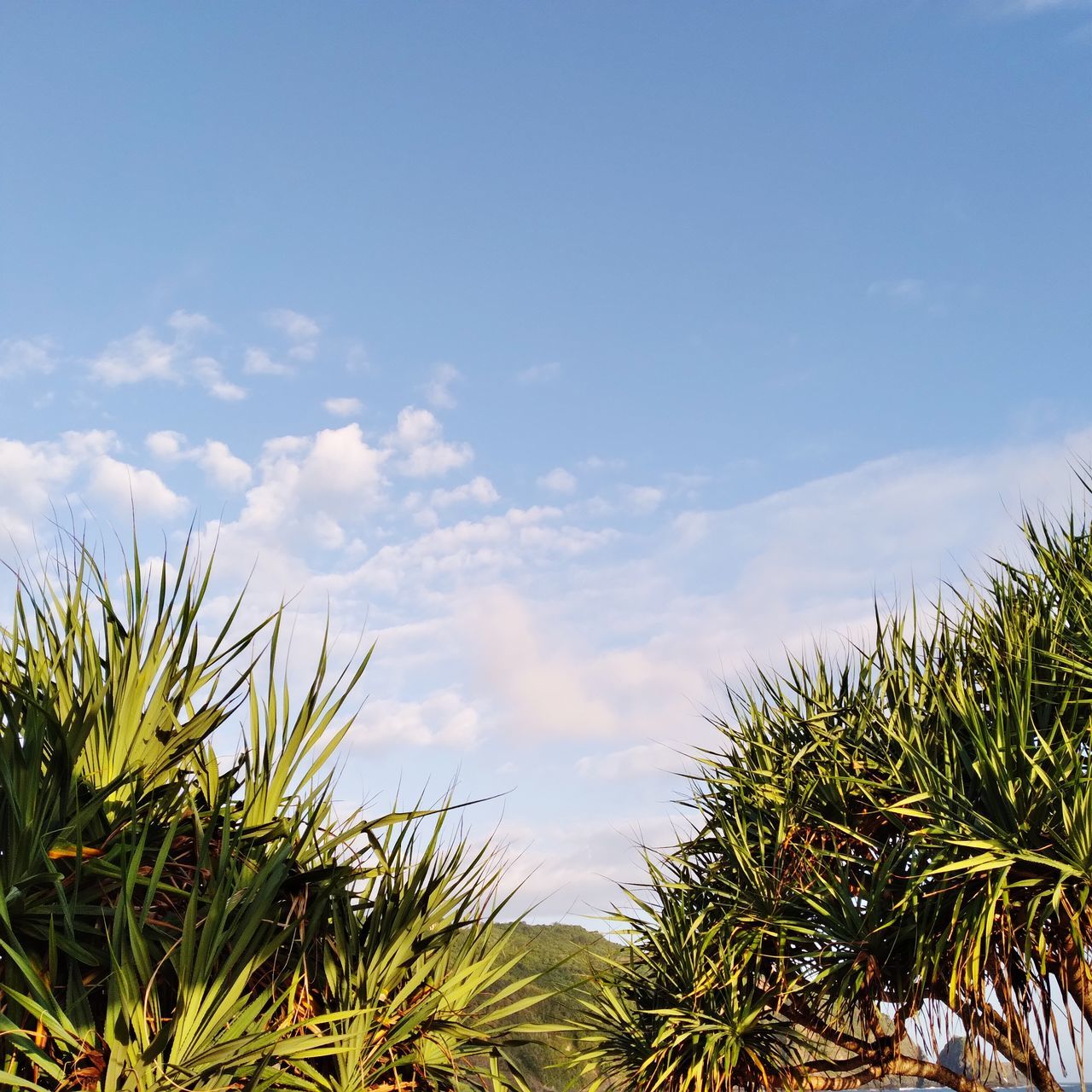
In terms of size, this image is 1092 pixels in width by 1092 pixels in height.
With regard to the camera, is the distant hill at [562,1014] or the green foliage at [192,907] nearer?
the green foliage at [192,907]

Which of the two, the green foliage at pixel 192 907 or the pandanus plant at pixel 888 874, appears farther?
the pandanus plant at pixel 888 874

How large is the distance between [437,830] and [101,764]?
5.79 feet

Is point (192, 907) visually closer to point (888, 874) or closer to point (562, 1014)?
point (888, 874)

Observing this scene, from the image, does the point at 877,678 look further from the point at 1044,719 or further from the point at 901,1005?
the point at 901,1005

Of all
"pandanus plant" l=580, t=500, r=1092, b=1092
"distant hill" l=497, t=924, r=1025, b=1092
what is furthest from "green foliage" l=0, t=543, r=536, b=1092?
"pandanus plant" l=580, t=500, r=1092, b=1092

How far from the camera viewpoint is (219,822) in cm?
475

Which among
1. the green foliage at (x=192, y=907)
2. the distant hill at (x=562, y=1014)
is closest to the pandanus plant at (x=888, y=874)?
the distant hill at (x=562, y=1014)

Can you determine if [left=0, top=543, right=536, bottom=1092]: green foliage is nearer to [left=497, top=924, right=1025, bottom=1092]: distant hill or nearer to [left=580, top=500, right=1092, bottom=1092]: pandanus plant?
[left=497, top=924, right=1025, bottom=1092]: distant hill

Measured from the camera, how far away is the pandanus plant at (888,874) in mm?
7227

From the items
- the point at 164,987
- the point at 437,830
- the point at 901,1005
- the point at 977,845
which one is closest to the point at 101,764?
the point at 164,987

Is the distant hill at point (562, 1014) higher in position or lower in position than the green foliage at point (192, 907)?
lower

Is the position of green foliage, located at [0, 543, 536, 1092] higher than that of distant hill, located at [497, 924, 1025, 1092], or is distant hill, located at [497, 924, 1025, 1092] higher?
green foliage, located at [0, 543, 536, 1092]

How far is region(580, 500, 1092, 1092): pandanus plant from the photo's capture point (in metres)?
7.23

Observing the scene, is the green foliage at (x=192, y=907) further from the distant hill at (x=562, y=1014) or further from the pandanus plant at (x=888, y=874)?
the pandanus plant at (x=888, y=874)
